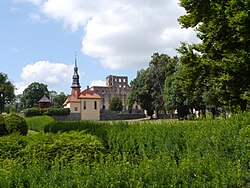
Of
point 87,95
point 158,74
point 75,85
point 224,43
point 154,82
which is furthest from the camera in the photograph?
point 75,85

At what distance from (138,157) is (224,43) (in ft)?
27.5

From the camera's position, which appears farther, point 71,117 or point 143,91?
point 71,117

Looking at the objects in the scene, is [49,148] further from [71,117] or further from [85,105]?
[85,105]

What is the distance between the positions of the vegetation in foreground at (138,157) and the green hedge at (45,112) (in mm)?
47048

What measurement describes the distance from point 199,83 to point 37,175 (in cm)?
1328

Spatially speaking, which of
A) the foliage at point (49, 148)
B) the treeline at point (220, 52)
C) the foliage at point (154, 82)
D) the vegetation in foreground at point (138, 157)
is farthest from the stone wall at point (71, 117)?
the foliage at point (49, 148)

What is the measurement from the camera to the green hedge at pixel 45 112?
186 feet

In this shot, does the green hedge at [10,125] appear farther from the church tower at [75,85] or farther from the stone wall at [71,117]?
the church tower at [75,85]

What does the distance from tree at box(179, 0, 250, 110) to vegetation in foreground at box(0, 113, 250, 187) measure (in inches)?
206

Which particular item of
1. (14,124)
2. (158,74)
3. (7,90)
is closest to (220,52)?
(14,124)

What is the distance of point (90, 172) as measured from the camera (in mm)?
4664

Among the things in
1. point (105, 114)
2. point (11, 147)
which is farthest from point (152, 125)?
point (105, 114)

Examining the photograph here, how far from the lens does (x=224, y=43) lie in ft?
50.0

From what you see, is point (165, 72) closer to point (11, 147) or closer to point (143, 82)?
point (143, 82)
